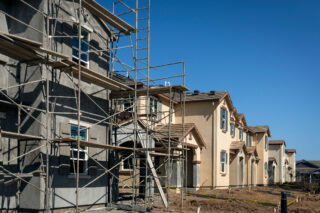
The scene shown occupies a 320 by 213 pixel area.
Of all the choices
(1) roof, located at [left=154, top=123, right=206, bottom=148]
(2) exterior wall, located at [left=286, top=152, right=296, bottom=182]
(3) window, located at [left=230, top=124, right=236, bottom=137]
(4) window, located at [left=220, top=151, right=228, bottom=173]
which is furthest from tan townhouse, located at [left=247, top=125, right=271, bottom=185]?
(2) exterior wall, located at [left=286, top=152, right=296, bottom=182]

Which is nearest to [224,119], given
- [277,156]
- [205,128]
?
[205,128]

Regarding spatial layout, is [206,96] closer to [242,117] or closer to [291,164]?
[242,117]

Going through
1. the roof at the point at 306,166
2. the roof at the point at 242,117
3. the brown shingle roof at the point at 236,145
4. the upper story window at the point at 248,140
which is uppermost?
the roof at the point at 242,117

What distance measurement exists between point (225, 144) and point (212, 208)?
42.0ft

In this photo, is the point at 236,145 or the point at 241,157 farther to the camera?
the point at 241,157

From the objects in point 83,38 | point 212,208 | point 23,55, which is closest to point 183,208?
point 212,208

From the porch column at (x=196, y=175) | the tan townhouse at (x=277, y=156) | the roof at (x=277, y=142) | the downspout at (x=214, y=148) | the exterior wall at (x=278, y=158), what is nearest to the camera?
the porch column at (x=196, y=175)

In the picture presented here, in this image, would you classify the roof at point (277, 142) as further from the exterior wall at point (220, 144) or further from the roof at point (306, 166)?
the roof at point (306, 166)

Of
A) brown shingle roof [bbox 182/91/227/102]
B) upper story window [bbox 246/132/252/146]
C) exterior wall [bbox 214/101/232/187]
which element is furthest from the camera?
upper story window [bbox 246/132/252/146]

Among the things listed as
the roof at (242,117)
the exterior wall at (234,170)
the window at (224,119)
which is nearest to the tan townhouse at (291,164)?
the roof at (242,117)

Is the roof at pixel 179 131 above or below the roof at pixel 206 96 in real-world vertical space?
below

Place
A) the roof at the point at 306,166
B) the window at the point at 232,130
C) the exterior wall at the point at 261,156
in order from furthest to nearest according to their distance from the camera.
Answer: the roof at the point at 306,166 < the exterior wall at the point at 261,156 < the window at the point at 232,130

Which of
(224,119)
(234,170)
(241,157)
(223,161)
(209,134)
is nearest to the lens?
(209,134)

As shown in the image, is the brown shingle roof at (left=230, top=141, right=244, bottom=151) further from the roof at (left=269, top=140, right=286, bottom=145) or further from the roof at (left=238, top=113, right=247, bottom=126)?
the roof at (left=269, top=140, right=286, bottom=145)
